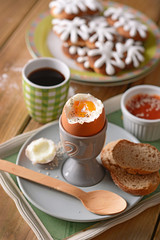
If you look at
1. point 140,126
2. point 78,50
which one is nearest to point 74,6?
point 78,50

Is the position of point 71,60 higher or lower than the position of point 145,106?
higher

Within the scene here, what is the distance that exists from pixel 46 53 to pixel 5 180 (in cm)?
82

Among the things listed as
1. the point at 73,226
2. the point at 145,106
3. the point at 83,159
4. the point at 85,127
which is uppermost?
the point at 85,127

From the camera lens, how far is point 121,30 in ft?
5.99

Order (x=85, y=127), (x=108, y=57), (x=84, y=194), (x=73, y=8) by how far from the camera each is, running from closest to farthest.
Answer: (x=85, y=127), (x=84, y=194), (x=108, y=57), (x=73, y=8)

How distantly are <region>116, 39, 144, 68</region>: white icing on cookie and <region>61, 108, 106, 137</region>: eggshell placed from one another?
726 mm

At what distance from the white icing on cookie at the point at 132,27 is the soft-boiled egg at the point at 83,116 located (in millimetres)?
870

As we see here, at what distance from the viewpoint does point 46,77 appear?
1.46 m

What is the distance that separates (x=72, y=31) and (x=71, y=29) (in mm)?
20

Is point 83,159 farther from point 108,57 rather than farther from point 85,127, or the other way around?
point 108,57

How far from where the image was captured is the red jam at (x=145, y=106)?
1428mm

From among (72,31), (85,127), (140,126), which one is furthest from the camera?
(72,31)

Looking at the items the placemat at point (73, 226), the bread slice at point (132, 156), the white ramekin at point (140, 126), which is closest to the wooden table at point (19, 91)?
the placemat at point (73, 226)

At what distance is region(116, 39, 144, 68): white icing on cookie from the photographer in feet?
5.49
